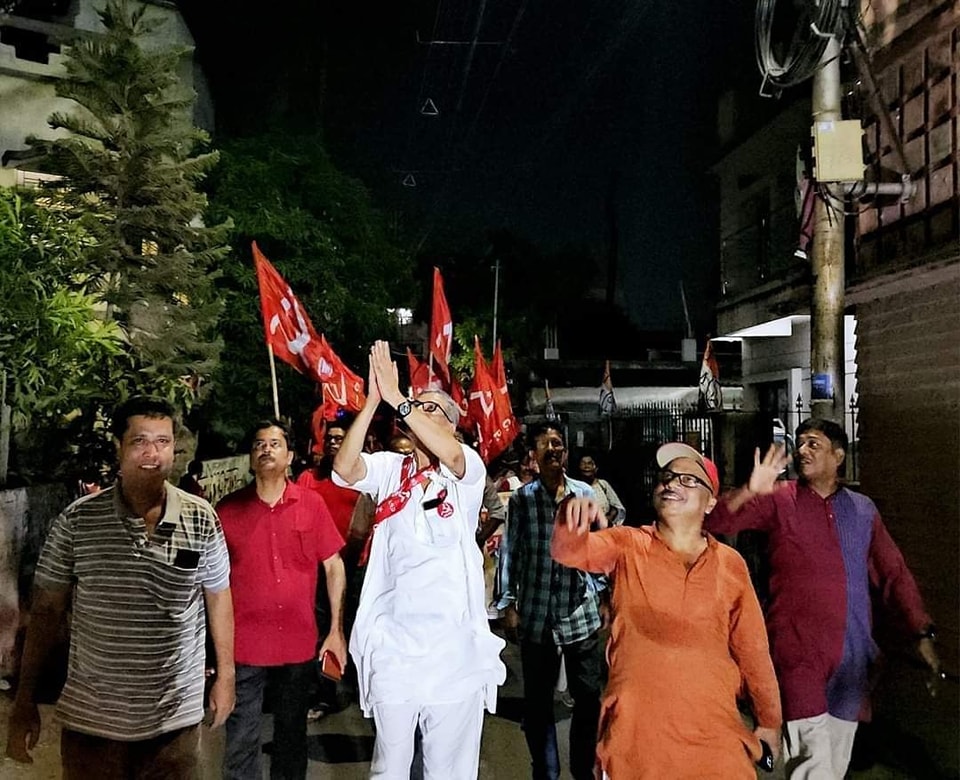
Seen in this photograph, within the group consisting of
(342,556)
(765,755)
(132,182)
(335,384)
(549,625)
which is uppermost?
(132,182)

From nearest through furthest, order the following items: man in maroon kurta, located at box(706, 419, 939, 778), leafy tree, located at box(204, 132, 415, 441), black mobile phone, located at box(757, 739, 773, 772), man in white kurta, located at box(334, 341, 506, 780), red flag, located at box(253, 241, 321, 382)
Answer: black mobile phone, located at box(757, 739, 773, 772)
man in white kurta, located at box(334, 341, 506, 780)
man in maroon kurta, located at box(706, 419, 939, 778)
red flag, located at box(253, 241, 321, 382)
leafy tree, located at box(204, 132, 415, 441)

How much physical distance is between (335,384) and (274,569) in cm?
751

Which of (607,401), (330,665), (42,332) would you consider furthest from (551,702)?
(607,401)

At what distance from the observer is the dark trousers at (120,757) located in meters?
3.50

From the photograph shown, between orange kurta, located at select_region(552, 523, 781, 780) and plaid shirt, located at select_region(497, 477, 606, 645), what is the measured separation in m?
1.54

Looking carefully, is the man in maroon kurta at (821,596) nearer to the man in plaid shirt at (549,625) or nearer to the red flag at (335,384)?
the man in plaid shirt at (549,625)

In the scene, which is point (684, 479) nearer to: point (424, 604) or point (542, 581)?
point (424, 604)

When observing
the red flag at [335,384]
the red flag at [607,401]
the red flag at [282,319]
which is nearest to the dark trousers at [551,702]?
the red flag at [282,319]

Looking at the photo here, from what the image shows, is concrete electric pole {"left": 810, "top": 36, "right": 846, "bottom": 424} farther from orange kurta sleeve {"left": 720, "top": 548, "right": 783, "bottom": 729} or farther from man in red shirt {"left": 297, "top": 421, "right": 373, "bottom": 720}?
orange kurta sleeve {"left": 720, "top": 548, "right": 783, "bottom": 729}

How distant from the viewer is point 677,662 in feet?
11.4

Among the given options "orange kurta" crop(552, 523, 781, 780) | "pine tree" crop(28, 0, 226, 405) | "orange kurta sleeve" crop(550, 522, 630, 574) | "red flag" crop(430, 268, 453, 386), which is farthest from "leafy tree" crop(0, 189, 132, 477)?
"orange kurta" crop(552, 523, 781, 780)

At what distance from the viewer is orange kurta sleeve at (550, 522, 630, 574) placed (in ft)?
11.8

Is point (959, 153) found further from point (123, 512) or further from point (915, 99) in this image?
Answer: point (123, 512)

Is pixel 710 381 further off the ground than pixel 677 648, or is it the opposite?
pixel 710 381
